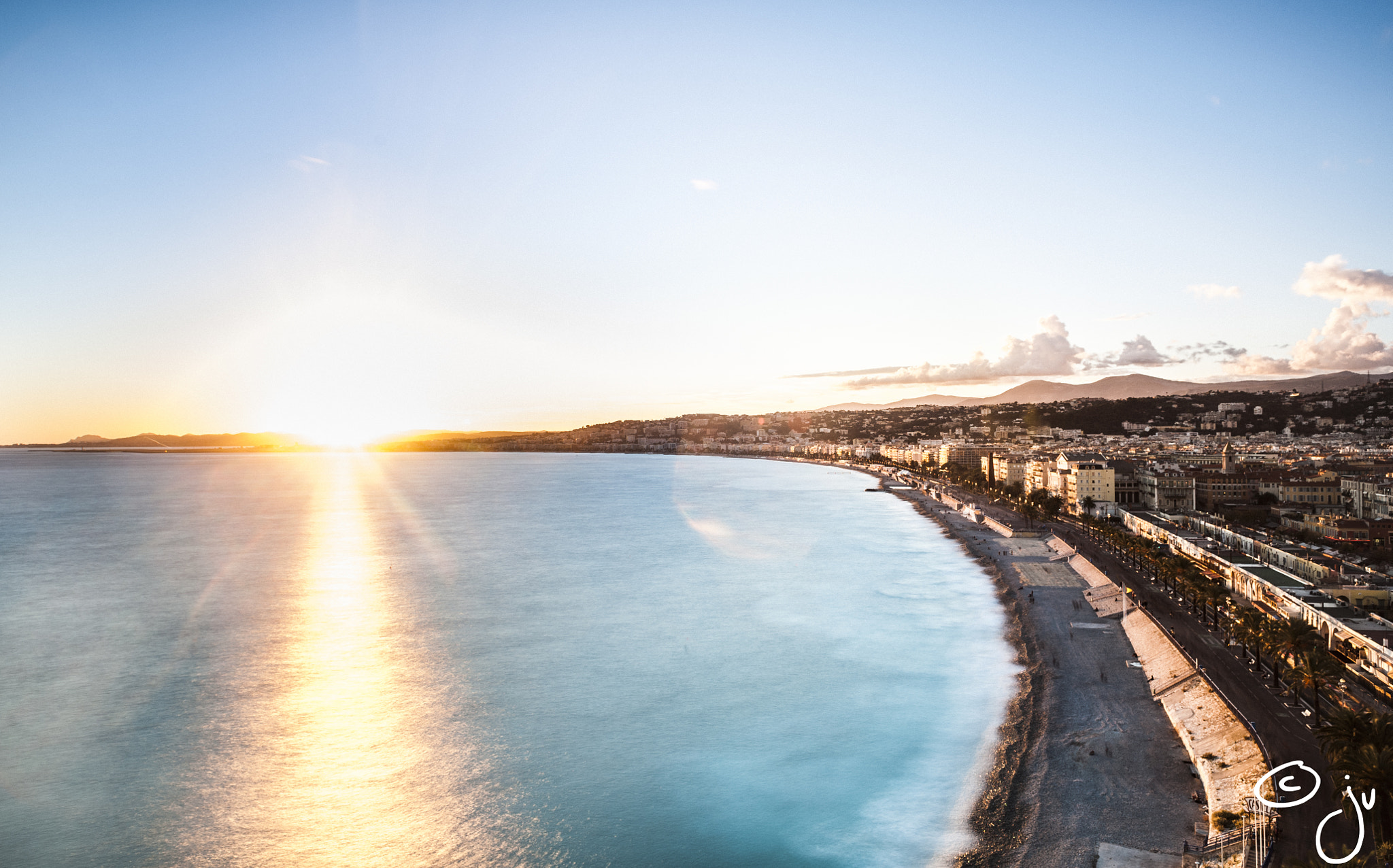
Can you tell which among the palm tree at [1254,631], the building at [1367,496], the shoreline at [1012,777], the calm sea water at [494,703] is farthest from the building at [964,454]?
the palm tree at [1254,631]

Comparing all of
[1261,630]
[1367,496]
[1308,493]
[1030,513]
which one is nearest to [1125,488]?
[1030,513]

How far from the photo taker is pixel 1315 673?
18.1m

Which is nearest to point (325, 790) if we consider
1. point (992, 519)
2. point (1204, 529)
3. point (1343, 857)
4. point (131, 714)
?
point (131, 714)

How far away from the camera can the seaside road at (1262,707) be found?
1339cm

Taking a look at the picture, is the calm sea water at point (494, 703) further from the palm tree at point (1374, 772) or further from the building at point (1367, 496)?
the building at point (1367, 496)

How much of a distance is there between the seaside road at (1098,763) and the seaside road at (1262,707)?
161 centimetres

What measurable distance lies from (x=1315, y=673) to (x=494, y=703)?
21923 mm

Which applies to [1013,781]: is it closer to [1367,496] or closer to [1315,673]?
[1315,673]

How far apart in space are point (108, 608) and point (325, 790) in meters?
26.0

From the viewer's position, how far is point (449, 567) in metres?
48.1

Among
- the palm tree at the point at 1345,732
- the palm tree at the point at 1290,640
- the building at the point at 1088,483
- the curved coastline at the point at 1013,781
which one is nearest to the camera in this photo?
the palm tree at the point at 1345,732

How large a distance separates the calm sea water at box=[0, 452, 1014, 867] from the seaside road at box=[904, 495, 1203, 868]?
5.47 ft
